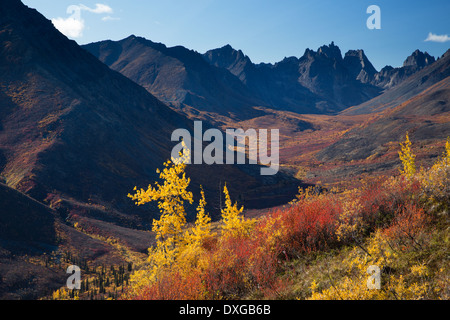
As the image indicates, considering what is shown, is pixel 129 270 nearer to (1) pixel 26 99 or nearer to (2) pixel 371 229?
(2) pixel 371 229

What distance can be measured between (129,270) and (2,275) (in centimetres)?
669

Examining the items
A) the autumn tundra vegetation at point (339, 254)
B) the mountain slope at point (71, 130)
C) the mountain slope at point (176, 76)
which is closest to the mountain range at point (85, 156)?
the mountain slope at point (71, 130)

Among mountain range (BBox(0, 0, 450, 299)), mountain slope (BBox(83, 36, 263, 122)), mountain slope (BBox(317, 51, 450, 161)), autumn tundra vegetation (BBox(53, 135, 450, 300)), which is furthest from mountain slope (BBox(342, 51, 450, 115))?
autumn tundra vegetation (BBox(53, 135, 450, 300))

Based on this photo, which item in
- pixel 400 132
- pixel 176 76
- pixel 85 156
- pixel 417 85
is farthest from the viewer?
pixel 417 85

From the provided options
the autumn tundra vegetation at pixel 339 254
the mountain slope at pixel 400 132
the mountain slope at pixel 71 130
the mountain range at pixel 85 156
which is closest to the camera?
the autumn tundra vegetation at pixel 339 254

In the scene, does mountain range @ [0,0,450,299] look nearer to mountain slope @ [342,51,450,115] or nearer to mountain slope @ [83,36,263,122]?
mountain slope @ [83,36,263,122]

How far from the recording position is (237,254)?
252 inches

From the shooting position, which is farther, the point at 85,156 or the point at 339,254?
the point at 85,156

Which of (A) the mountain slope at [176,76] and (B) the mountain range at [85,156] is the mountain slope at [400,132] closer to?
(B) the mountain range at [85,156]

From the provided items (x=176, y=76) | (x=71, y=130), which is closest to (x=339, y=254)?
(x=71, y=130)

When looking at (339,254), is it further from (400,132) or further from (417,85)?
(417,85)

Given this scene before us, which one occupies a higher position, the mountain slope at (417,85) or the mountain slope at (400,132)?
the mountain slope at (417,85)

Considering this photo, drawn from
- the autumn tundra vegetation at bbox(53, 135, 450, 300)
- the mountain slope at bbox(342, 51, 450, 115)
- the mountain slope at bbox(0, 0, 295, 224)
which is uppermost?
the mountain slope at bbox(342, 51, 450, 115)
